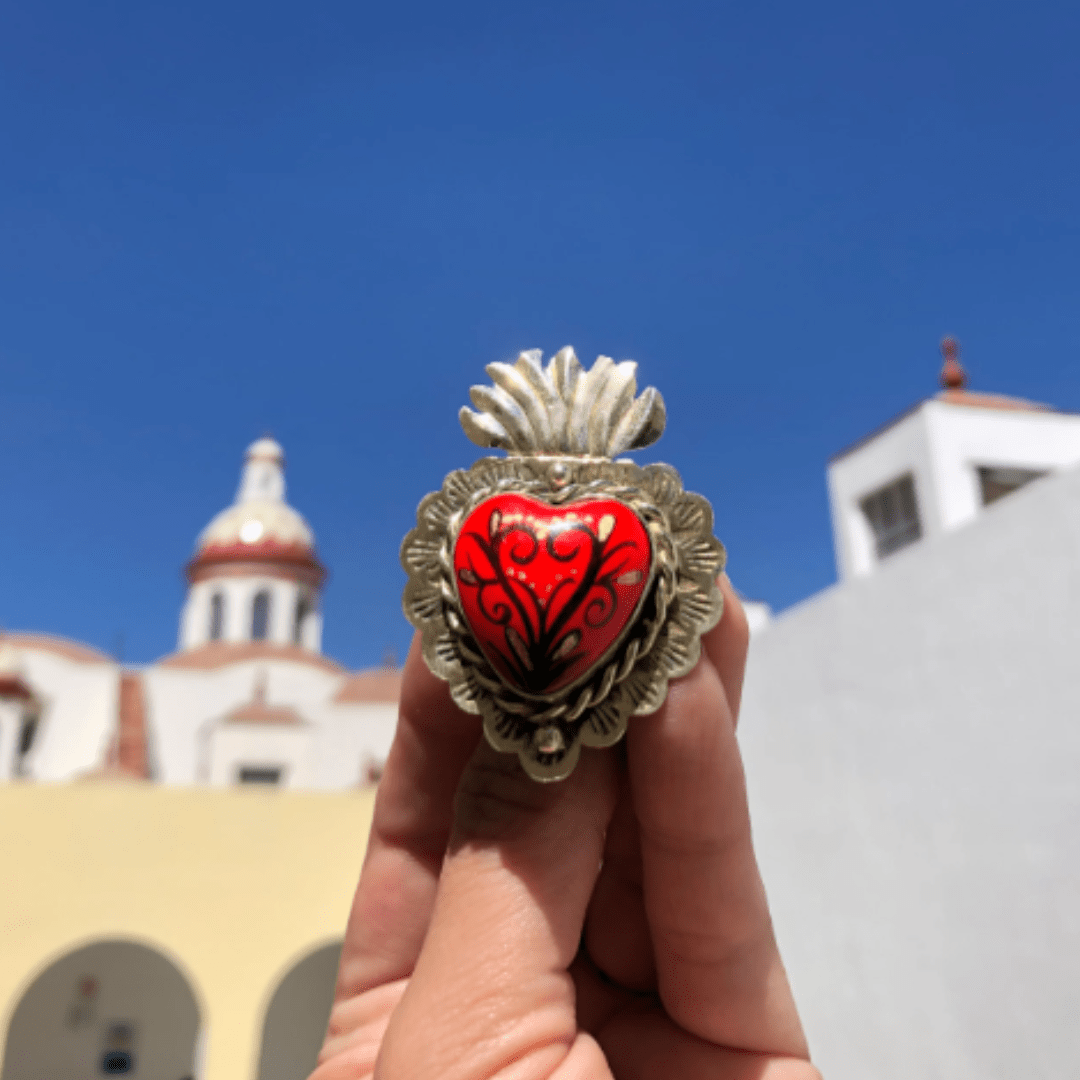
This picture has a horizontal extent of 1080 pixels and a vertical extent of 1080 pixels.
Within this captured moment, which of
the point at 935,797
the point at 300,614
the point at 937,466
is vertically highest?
the point at 300,614

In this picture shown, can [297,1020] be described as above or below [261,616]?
below

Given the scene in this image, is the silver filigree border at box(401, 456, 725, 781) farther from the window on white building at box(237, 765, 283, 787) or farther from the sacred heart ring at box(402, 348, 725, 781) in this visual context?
the window on white building at box(237, 765, 283, 787)

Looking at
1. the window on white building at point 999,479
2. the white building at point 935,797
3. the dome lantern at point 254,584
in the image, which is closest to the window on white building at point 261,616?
the dome lantern at point 254,584

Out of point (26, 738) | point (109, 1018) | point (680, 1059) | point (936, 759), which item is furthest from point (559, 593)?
point (26, 738)

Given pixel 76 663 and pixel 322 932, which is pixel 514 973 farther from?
pixel 76 663

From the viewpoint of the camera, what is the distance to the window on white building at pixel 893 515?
883 centimetres

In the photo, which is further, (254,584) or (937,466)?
(254,584)

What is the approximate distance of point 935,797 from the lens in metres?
5.44

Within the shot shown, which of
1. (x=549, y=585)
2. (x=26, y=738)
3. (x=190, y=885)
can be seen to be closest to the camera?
(x=549, y=585)

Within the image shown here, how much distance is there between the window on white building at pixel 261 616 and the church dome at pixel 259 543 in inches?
22.0

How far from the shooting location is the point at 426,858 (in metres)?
1.38

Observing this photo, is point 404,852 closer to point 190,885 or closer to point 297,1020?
point 190,885

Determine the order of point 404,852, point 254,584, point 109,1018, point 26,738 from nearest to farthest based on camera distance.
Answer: point 404,852 < point 109,1018 < point 26,738 < point 254,584

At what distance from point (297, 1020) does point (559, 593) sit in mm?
10390
